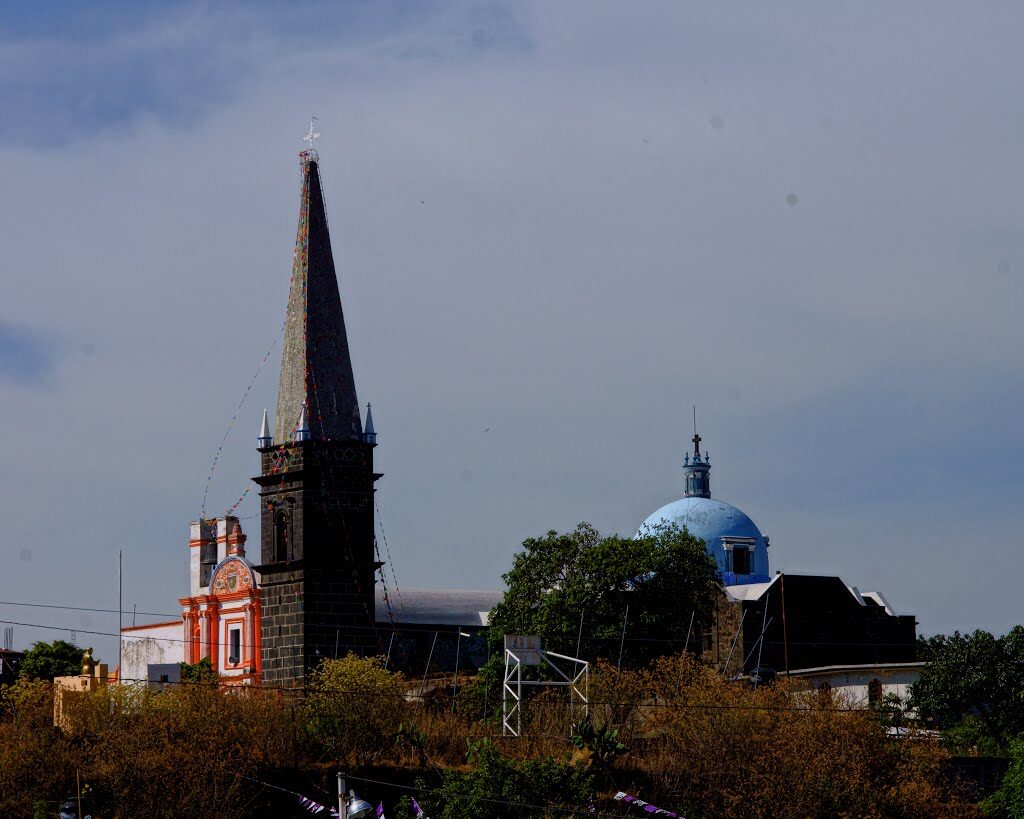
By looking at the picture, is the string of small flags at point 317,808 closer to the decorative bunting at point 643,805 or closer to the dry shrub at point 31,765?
the dry shrub at point 31,765

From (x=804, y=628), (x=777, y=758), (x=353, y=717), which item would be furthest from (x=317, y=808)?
(x=804, y=628)

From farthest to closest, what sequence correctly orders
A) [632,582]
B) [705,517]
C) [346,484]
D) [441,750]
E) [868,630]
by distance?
[705,517], [868,630], [346,484], [632,582], [441,750]

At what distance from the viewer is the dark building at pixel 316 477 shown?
2628 inches

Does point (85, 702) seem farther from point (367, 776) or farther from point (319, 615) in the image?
point (319, 615)

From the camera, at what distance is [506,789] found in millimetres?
39906

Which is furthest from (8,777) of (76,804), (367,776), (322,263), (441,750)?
(322,263)

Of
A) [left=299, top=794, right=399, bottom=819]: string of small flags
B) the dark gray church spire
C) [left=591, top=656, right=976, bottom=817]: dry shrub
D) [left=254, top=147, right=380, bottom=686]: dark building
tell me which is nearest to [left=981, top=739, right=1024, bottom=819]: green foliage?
[left=591, top=656, right=976, bottom=817]: dry shrub

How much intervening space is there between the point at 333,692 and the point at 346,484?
20194mm

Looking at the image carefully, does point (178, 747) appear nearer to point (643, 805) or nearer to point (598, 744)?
point (598, 744)

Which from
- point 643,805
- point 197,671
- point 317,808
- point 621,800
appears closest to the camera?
point 317,808

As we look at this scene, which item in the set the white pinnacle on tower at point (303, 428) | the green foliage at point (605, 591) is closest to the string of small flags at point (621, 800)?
the green foliage at point (605, 591)

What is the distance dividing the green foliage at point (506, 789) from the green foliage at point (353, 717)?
493cm

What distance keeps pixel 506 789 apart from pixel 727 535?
39.5 metres

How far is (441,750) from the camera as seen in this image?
4859cm
